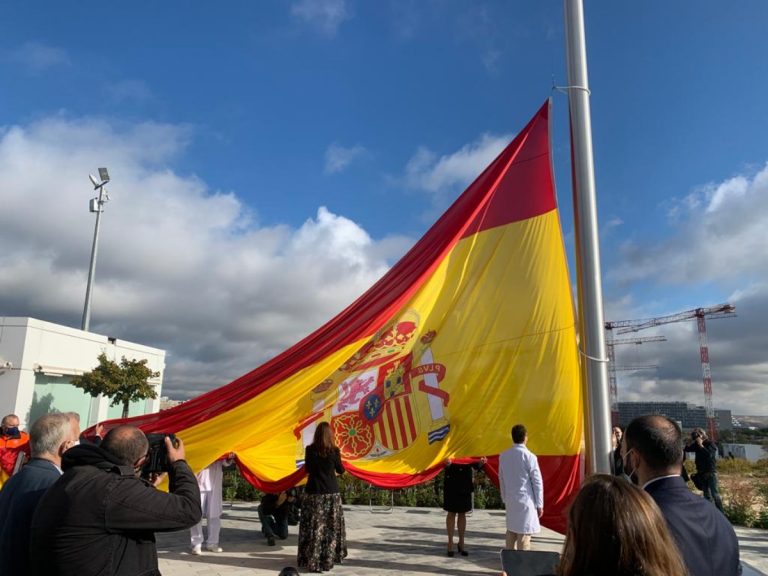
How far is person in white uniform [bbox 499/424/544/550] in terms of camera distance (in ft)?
20.4

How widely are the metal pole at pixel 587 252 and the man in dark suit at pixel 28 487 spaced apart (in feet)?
13.9

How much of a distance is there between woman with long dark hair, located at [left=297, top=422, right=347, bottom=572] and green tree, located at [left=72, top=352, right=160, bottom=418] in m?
22.6

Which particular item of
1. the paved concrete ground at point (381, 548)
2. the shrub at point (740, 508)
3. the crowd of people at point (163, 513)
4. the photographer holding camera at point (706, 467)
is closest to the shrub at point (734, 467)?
the shrub at point (740, 508)

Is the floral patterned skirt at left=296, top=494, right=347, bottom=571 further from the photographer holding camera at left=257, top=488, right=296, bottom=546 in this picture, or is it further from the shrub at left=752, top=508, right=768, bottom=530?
the shrub at left=752, top=508, right=768, bottom=530

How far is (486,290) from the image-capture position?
6734 mm

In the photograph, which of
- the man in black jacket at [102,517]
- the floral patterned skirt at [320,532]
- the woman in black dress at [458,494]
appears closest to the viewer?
the man in black jacket at [102,517]

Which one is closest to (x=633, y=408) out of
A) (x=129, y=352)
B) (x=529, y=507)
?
→ (x=129, y=352)

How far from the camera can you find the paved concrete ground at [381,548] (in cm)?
740

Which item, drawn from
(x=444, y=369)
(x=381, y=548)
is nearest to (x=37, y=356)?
(x=381, y=548)

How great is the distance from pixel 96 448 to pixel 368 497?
11.8 metres

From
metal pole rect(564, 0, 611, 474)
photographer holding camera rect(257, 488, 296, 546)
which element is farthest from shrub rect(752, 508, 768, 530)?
photographer holding camera rect(257, 488, 296, 546)

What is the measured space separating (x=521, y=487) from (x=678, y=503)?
4.21 m

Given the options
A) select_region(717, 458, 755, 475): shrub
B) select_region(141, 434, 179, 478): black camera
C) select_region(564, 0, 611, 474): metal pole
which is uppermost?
select_region(564, 0, 611, 474): metal pole

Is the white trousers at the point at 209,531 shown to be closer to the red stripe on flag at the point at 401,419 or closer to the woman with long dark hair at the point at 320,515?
the woman with long dark hair at the point at 320,515
